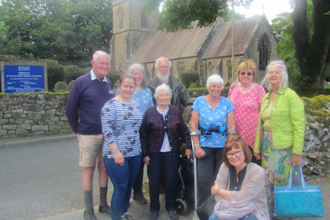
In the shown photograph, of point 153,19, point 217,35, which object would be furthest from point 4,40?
point 217,35

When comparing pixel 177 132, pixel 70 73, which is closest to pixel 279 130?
pixel 177 132

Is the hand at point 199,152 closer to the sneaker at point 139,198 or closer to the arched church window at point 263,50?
the sneaker at point 139,198

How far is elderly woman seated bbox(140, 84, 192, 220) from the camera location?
3.25 m

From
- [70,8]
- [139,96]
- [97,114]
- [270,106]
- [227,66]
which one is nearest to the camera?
[270,106]

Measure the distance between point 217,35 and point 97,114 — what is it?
1323 inches

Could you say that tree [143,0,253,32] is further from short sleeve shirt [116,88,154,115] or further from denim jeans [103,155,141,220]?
denim jeans [103,155,141,220]

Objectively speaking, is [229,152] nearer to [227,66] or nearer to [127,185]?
[127,185]

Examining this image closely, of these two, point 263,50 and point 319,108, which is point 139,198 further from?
point 263,50

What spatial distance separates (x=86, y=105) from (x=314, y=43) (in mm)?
15997

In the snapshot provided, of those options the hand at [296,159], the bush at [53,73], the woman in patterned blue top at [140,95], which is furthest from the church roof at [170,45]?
the hand at [296,159]

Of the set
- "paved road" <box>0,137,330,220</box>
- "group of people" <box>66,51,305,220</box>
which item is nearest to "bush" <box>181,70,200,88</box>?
"paved road" <box>0,137,330,220</box>

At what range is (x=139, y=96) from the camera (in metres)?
3.74

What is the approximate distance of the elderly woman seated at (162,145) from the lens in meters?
3.25

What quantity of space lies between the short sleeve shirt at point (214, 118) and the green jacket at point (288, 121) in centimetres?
53
